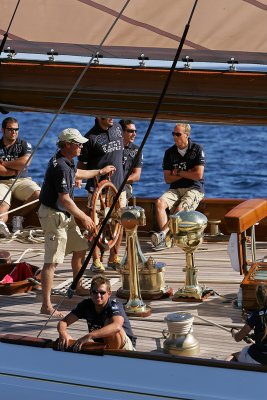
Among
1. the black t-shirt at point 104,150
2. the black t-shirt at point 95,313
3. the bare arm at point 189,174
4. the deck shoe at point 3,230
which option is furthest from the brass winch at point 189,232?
the deck shoe at point 3,230

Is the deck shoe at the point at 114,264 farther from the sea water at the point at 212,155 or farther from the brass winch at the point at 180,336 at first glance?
the sea water at the point at 212,155

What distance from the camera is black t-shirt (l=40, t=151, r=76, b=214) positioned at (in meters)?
6.89

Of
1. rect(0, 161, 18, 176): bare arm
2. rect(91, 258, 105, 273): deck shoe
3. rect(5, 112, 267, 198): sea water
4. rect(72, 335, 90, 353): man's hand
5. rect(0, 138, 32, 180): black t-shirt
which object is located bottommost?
rect(72, 335, 90, 353): man's hand

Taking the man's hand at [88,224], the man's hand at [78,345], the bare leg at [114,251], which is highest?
the man's hand at [88,224]

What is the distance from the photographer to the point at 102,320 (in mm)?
5758

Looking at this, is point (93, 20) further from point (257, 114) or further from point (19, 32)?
point (257, 114)

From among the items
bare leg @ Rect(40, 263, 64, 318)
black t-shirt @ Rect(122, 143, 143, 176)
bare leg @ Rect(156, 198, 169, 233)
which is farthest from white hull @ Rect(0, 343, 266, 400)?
black t-shirt @ Rect(122, 143, 143, 176)

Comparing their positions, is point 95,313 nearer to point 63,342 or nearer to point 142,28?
point 63,342

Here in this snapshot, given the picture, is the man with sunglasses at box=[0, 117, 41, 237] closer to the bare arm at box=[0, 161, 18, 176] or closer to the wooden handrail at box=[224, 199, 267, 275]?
the bare arm at box=[0, 161, 18, 176]

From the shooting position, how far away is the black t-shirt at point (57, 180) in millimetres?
6887

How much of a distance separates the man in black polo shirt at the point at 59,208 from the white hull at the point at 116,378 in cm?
124

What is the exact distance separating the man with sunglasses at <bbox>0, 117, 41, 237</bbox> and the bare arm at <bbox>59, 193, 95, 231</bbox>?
7.09 ft

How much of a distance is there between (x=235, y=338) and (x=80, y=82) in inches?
60.4

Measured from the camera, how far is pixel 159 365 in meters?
5.33
